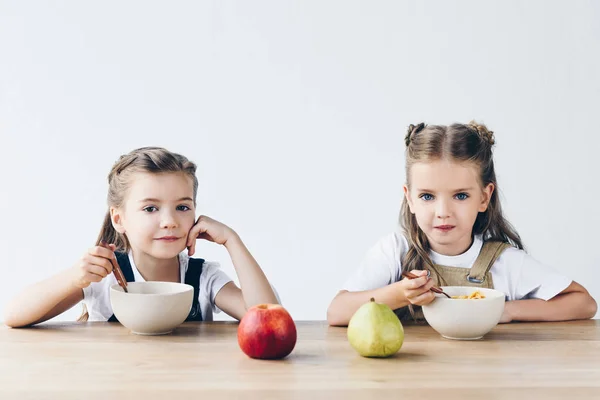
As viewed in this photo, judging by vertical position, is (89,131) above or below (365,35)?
below

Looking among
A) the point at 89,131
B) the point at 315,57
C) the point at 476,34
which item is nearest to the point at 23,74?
the point at 89,131

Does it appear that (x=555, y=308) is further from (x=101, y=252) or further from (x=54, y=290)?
(x=54, y=290)

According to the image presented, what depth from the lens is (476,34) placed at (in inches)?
132

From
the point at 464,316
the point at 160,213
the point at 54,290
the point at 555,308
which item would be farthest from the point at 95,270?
the point at 555,308

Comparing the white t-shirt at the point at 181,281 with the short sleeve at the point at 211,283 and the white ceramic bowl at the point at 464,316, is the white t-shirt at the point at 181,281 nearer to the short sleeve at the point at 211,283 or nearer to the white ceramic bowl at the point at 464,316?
the short sleeve at the point at 211,283

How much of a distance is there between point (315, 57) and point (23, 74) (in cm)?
143

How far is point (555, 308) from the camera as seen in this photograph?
153 centimetres

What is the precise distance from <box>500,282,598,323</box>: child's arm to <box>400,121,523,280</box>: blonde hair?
232 millimetres

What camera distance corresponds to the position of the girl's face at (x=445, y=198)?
5.31 ft

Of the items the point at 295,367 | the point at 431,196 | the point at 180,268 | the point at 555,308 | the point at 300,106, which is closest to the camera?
the point at 295,367

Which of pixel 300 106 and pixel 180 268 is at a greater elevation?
pixel 300 106

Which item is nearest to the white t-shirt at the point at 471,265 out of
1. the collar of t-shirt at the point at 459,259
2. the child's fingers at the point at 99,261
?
the collar of t-shirt at the point at 459,259

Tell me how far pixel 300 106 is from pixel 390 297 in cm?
201

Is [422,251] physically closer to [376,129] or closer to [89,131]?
[376,129]
